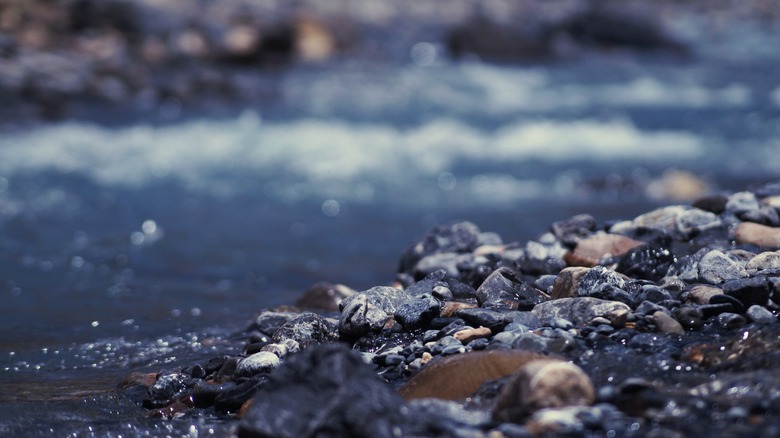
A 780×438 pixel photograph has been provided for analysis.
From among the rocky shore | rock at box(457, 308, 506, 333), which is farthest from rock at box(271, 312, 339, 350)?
the rocky shore

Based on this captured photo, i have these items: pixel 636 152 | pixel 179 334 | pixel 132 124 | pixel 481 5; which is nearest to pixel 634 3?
pixel 481 5

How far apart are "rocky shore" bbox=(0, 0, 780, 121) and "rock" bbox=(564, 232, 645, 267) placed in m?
8.19

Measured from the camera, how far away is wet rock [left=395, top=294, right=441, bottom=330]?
3.23 meters

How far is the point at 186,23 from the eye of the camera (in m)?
15.0

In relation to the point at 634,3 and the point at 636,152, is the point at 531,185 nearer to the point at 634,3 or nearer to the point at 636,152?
the point at 636,152

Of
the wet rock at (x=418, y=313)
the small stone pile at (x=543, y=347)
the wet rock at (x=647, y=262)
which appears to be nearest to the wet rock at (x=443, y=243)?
the small stone pile at (x=543, y=347)

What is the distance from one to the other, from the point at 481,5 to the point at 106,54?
10.3 m

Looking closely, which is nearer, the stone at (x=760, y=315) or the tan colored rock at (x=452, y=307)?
the stone at (x=760, y=315)

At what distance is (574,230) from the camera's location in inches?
168

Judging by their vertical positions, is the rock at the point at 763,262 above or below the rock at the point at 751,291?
above

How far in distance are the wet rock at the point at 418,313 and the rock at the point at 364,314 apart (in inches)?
2.7

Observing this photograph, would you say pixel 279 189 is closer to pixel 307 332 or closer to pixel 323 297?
pixel 323 297

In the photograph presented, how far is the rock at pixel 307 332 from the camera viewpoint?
3.26m

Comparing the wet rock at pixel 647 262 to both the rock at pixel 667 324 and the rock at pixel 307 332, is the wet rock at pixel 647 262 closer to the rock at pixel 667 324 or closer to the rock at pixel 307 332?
the rock at pixel 667 324
